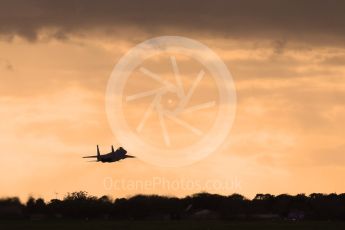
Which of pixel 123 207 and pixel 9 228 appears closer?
pixel 9 228

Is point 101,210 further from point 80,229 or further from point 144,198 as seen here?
point 80,229

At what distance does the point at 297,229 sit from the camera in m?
134

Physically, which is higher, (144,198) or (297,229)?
(144,198)

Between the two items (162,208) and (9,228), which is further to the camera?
(162,208)

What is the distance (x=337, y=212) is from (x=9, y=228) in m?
82.8

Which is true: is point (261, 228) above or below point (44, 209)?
below

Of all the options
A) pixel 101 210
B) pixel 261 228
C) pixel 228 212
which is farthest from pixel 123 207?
pixel 261 228

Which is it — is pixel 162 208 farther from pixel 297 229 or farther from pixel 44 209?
pixel 297 229

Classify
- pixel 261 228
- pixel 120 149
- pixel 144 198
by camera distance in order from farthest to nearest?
pixel 144 198 < pixel 120 149 < pixel 261 228

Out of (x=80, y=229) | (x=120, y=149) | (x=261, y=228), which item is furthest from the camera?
(x=120, y=149)

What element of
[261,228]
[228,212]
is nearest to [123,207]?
[228,212]

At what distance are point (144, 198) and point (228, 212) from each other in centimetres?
1663

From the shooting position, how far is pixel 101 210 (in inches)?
7697

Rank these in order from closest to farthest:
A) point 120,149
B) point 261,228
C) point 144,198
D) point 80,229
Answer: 1. point 80,229
2. point 261,228
3. point 120,149
4. point 144,198
